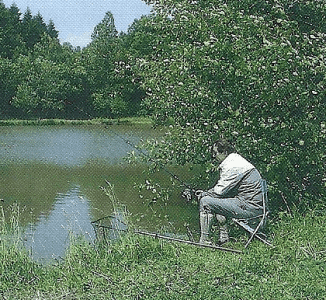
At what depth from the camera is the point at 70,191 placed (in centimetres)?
1524

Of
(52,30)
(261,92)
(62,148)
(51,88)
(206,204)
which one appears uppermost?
(52,30)

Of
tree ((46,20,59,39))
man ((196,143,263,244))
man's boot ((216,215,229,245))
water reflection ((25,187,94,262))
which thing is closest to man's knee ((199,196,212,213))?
man ((196,143,263,244))

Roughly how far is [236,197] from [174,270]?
1.80 meters

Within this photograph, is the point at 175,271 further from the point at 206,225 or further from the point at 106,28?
the point at 106,28

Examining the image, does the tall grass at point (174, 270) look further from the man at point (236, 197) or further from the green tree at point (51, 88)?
the green tree at point (51, 88)

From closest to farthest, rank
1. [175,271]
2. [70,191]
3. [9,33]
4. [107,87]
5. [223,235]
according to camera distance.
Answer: [175,271] < [223,235] < [70,191] < [107,87] < [9,33]

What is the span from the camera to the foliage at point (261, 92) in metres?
8.78

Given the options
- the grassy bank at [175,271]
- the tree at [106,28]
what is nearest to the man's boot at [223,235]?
the grassy bank at [175,271]

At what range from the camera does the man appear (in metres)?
7.47

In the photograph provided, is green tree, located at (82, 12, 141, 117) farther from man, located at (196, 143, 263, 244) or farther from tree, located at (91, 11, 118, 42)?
man, located at (196, 143, 263, 244)

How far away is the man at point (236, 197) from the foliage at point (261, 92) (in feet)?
4.81

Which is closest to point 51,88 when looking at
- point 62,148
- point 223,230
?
point 62,148

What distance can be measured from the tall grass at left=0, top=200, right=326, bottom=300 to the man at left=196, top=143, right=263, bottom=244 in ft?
1.30

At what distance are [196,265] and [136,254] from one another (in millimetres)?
954
